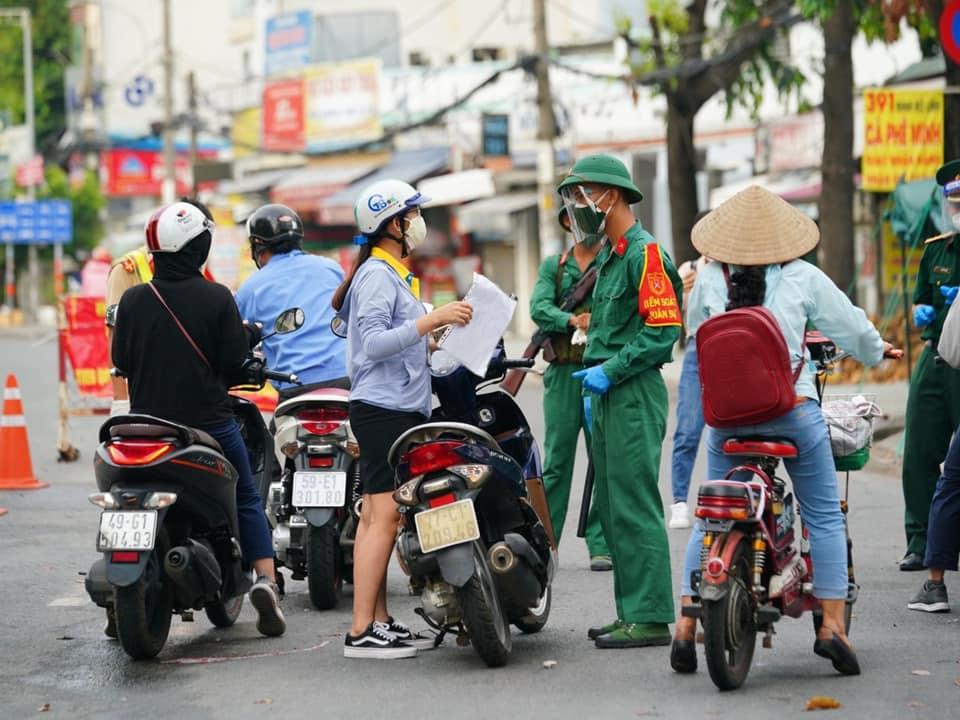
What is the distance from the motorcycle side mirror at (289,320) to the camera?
26.4 ft

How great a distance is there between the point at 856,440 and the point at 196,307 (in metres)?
2.60

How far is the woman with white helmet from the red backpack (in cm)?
122

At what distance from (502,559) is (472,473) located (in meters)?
0.37

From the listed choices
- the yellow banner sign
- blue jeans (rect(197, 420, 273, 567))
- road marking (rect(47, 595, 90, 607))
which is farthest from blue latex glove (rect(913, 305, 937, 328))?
the yellow banner sign

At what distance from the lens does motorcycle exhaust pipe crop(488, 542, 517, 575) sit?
22.8 feet

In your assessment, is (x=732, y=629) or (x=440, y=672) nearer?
(x=732, y=629)

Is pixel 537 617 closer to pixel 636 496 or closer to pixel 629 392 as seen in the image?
pixel 636 496

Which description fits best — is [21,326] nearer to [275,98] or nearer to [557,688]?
[275,98]

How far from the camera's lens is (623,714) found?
6.09m

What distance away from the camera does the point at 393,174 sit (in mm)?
39062

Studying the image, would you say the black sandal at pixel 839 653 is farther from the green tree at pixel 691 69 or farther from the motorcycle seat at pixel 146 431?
the green tree at pixel 691 69

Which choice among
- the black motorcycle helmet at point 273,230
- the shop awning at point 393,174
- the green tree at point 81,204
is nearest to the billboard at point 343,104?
the shop awning at point 393,174

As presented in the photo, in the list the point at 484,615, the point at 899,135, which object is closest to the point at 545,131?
the point at 899,135

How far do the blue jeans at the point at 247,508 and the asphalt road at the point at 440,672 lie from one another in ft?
1.23
